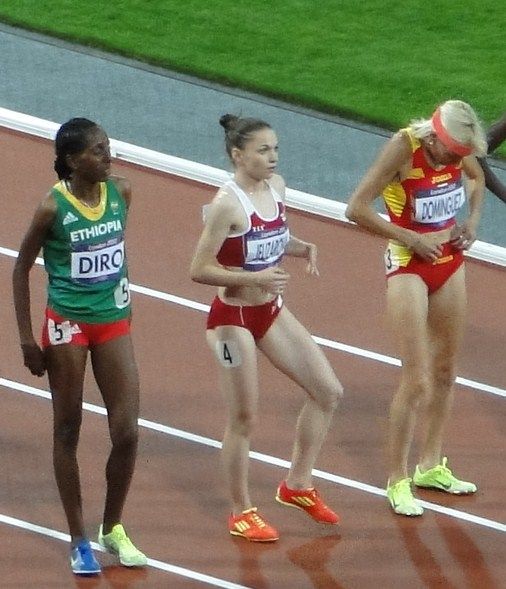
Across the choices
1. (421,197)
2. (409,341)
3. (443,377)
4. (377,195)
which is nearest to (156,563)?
(409,341)

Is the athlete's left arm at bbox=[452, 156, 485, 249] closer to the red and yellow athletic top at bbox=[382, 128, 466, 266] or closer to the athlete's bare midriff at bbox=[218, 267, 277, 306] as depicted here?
the red and yellow athletic top at bbox=[382, 128, 466, 266]

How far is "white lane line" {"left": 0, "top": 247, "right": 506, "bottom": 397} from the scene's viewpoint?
9383 millimetres

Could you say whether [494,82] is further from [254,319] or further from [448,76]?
[254,319]

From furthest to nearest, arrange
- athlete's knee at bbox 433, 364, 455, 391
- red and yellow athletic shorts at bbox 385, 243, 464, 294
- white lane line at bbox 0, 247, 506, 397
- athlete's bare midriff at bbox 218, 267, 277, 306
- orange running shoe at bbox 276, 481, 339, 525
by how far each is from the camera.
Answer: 1. white lane line at bbox 0, 247, 506, 397
2. athlete's knee at bbox 433, 364, 455, 391
3. orange running shoe at bbox 276, 481, 339, 525
4. red and yellow athletic shorts at bbox 385, 243, 464, 294
5. athlete's bare midriff at bbox 218, 267, 277, 306

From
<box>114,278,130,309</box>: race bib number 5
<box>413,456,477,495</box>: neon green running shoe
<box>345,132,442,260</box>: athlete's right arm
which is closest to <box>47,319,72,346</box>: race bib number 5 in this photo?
<box>114,278,130,309</box>: race bib number 5

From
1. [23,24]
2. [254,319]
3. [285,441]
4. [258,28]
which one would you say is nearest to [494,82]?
[258,28]

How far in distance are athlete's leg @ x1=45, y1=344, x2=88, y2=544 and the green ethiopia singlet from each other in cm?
18

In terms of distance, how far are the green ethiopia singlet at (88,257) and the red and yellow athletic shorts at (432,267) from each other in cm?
143

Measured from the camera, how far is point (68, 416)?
6.94 m

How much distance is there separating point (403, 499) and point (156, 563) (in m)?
1.35

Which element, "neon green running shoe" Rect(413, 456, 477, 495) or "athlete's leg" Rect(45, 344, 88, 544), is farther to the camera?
"neon green running shoe" Rect(413, 456, 477, 495)

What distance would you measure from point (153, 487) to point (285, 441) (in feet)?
2.86

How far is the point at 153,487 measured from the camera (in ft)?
26.6

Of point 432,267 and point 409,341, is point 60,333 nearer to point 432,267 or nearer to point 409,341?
point 409,341
